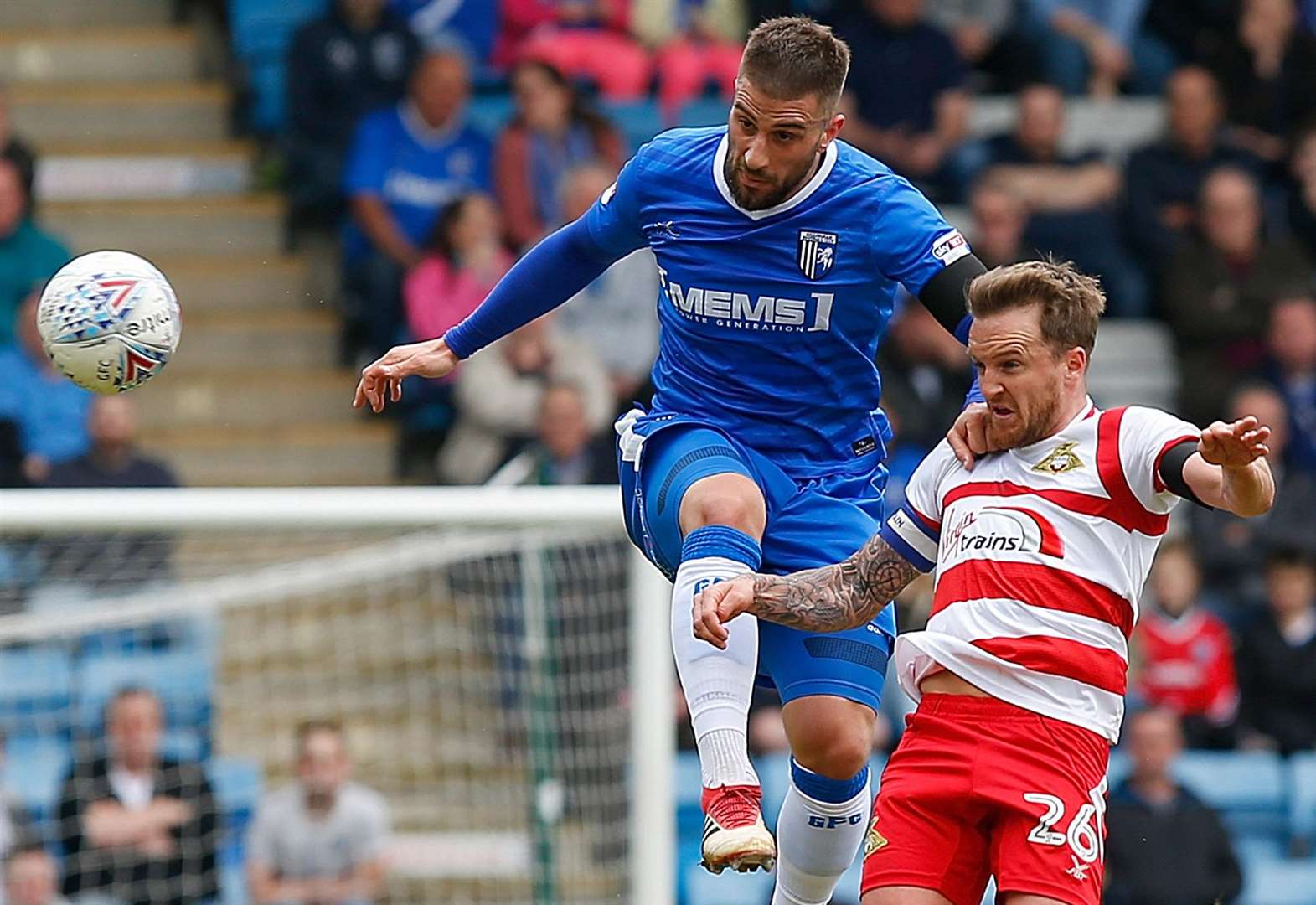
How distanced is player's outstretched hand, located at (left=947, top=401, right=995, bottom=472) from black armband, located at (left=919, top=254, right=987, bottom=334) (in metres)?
0.25

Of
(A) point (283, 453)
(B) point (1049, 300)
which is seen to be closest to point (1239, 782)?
(A) point (283, 453)

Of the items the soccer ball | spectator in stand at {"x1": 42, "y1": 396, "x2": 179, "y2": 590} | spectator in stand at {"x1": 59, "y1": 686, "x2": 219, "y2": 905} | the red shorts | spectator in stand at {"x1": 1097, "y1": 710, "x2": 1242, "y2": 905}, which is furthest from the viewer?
spectator in stand at {"x1": 42, "y1": 396, "x2": 179, "y2": 590}

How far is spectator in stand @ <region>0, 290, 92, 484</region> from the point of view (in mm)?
10828

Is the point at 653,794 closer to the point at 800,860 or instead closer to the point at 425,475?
the point at 800,860

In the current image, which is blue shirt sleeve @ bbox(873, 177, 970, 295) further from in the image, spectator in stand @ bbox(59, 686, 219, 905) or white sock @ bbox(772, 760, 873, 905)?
spectator in stand @ bbox(59, 686, 219, 905)

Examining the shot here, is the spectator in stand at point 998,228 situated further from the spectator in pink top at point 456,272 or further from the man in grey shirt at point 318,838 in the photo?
the man in grey shirt at point 318,838

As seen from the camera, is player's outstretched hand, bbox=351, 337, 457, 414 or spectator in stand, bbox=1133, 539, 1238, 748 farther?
spectator in stand, bbox=1133, 539, 1238, 748

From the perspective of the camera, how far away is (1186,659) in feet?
36.3

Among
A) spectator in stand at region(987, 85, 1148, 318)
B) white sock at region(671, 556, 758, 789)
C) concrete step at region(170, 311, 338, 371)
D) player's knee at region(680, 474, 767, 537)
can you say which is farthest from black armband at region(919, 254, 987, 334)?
concrete step at region(170, 311, 338, 371)

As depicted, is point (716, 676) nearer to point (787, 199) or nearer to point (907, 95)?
point (787, 199)

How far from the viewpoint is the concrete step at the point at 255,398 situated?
12.5 m

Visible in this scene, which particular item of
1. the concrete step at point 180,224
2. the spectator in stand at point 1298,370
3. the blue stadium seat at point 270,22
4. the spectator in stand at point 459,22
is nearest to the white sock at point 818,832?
the spectator in stand at point 1298,370

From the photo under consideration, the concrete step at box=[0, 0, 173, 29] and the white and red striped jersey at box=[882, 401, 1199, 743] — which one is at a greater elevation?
the white and red striped jersey at box=[882, 401, 1199, 743]

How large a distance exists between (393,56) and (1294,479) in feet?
17.2
